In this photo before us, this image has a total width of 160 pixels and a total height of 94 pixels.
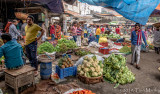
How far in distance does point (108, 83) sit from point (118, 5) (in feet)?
9.72

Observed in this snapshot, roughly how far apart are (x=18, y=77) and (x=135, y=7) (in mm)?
4546

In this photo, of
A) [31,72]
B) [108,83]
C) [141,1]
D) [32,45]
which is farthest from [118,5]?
[31,72]

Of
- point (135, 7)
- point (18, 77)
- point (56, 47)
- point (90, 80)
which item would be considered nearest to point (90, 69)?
point (90, 80)

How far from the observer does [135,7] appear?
14.5 feet

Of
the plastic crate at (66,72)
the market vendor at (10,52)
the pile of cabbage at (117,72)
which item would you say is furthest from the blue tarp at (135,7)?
the market vendor at (10,52)

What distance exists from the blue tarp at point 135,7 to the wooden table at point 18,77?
11.6 ft

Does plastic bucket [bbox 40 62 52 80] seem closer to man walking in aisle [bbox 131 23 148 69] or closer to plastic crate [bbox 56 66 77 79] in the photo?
plastic crate [bbox 56 66 77 79]

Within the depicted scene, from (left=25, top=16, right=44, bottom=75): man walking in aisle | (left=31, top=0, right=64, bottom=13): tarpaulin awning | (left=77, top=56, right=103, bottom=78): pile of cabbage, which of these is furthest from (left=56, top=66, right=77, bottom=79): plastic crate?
(left=31, top=0, right=64, bottom=13): tarpaulin awning

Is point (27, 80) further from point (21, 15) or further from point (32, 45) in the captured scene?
point (21, 15)

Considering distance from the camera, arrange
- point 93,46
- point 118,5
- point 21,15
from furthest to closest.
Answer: point 93,46 → point 21,15 → point 118,5

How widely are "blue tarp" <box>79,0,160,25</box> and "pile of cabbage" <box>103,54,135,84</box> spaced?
1.72 m

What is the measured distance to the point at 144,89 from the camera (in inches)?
152

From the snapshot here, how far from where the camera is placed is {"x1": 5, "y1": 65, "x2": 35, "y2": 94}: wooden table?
9.66ft

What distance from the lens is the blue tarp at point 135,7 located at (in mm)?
4266
